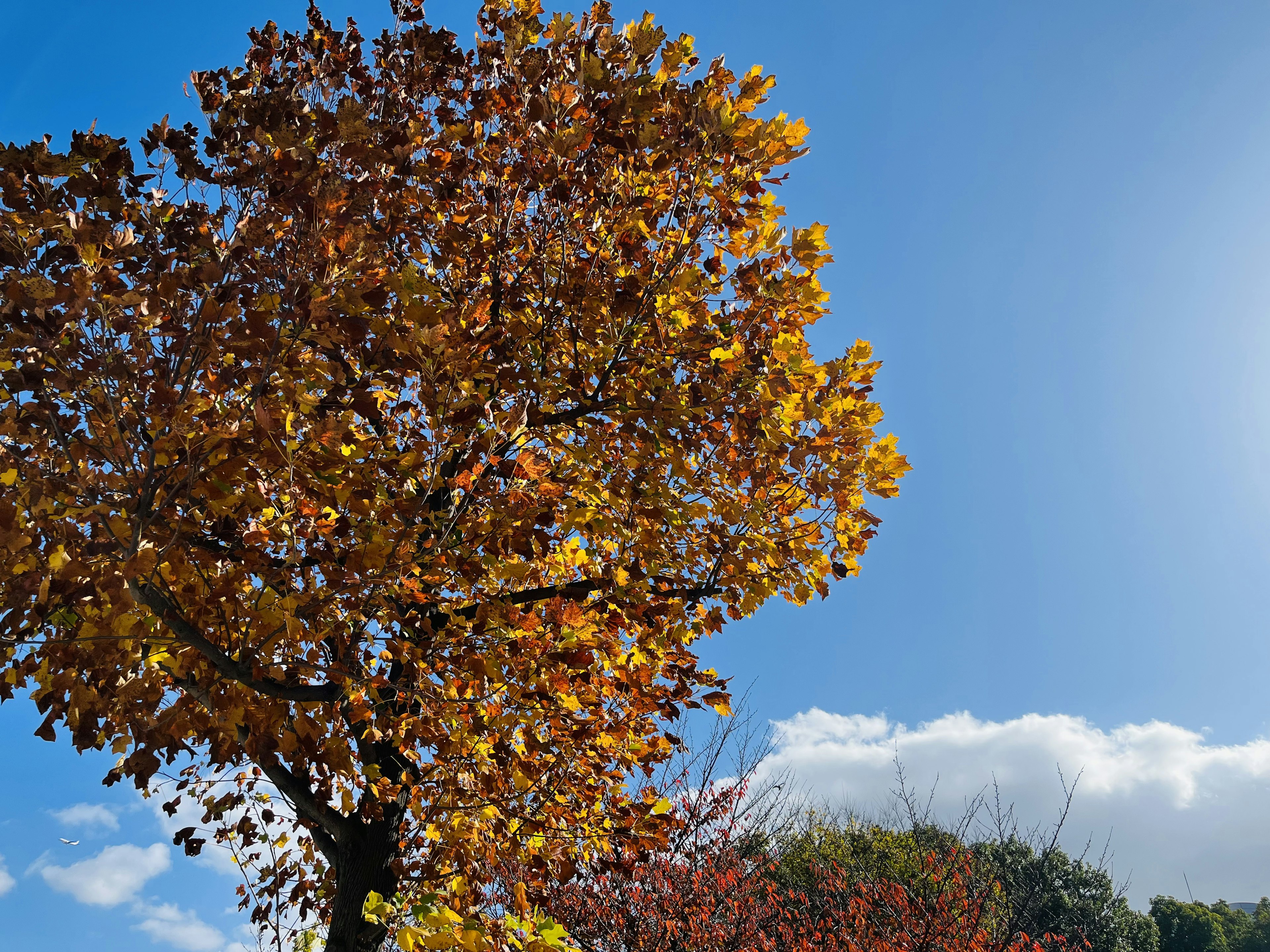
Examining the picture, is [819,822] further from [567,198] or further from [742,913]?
[567,198]

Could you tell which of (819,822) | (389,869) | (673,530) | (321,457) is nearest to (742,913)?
(389,869)

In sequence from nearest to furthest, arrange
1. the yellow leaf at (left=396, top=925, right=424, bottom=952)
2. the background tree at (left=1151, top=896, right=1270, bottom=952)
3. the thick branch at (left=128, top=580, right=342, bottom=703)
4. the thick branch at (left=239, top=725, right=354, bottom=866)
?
the yellow leaf at (left=396, top=925, right=424, bottom=952) → the thick branch at (left=128, top=580, right=342, bottom=703) → the thick branch at (left=239, top=725, right=354, bottom=866) → the background tree at (left=1151, top=896, right=1270, bottom=952)

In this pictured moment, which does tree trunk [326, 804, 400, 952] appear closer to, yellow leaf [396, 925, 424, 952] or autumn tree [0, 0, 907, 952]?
autumn tree [0, 0, 907, 952]

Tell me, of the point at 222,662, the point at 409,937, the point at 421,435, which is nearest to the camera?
the point at 409,937

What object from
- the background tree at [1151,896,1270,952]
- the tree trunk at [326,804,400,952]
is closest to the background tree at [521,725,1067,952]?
the tree trunk at [326,804,400,952]

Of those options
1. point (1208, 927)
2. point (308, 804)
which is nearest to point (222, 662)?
point (308, 804)

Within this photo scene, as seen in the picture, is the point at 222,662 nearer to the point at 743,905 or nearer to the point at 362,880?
the point at 362,880

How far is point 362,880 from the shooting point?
425 cm

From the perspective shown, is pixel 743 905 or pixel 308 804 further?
pixel 743 905

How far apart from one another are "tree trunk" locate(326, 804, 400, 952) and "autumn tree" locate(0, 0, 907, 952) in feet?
0.07

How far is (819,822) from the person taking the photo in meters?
19.9

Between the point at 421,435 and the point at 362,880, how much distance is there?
109 inches

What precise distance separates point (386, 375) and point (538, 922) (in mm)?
2078

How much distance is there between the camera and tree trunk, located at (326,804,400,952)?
412cm
